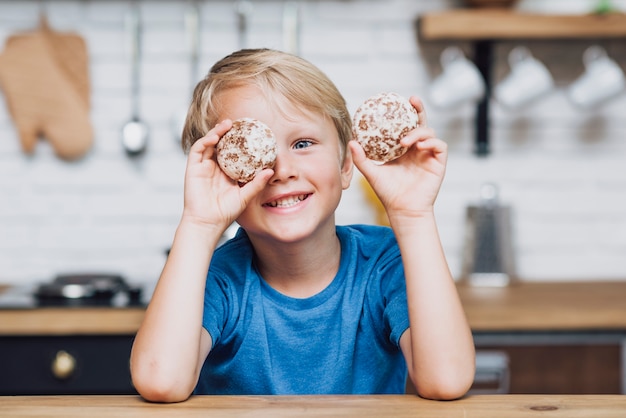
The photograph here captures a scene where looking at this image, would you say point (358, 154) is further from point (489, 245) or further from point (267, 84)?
point (489, 245)

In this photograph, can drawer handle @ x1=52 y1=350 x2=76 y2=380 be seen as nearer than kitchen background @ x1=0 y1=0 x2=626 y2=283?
Yes

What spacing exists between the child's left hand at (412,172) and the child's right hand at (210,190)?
16 cm

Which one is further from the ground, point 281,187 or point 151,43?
point 151,43

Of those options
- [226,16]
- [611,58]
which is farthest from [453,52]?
[226,16]

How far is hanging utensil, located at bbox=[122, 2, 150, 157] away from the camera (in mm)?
2652

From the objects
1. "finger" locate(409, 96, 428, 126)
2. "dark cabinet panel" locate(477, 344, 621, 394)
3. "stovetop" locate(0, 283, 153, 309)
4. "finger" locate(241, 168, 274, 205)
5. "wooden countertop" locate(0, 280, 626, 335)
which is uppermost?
"finger" locate(409, 96, 428, 126)

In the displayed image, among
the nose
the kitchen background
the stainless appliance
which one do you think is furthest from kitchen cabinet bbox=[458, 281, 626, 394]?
the nose

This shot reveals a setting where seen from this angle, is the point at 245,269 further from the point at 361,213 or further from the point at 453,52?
the point at 453,52

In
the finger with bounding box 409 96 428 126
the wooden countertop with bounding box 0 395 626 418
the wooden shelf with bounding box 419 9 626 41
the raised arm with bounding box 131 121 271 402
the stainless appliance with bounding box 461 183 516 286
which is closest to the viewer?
the wooden countertop with bounding box 0 395 626 418

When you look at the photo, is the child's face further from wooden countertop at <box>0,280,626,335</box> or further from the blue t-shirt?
wooden countertop at <box>0,280,626,335</box>

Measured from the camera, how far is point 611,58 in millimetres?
2721

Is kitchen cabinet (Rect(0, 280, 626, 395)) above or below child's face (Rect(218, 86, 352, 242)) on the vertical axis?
below

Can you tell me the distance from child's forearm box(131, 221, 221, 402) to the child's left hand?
0.27 m

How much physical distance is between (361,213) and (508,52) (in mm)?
729
